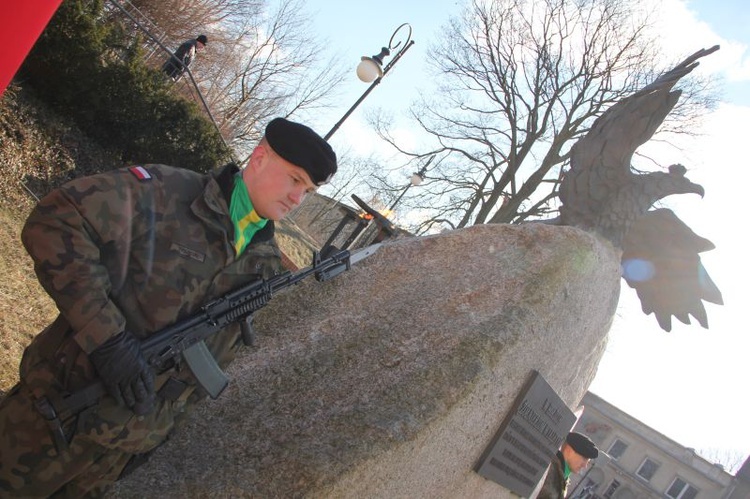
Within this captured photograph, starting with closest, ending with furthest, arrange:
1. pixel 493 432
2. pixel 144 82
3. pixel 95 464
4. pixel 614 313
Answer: pixel 95 464, pixel 493 432, pixel 614 313, pixel 144 82

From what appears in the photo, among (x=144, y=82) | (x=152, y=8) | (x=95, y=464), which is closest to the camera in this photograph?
(x=95, y=464)

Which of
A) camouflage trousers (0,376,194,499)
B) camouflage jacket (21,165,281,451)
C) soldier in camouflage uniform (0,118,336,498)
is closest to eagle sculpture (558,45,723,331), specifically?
soldier in camouflage uniform (0,118,336,498)

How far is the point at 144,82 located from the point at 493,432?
311 inches

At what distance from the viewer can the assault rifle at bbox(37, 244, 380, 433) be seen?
5.50 feet

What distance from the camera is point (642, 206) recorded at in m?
4.46

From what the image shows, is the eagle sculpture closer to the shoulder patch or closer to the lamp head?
the shoulder patch

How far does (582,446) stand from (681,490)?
31612mm

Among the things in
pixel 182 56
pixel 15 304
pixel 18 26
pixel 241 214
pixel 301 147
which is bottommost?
pixel 15 304

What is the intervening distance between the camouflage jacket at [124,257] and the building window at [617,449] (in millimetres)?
34989

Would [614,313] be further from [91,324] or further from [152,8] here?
[152,8]

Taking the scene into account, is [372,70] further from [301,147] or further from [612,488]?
[612,488]

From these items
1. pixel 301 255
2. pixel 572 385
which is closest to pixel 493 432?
pixel 572 385

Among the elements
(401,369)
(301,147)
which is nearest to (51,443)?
(301,147)

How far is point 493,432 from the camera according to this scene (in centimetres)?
295
